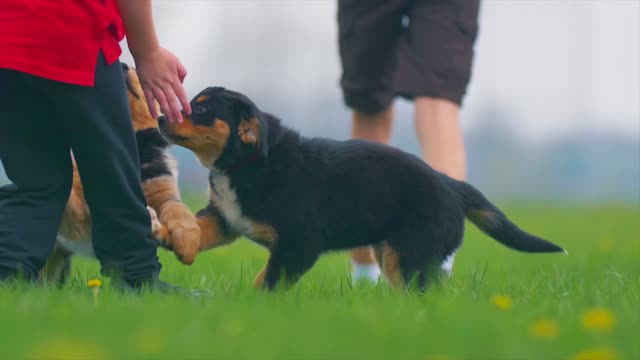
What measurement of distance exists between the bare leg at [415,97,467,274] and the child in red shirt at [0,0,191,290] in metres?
1.45

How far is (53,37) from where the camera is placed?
10.1 ft

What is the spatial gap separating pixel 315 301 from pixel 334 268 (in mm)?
2934

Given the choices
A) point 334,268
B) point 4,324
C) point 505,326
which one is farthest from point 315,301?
point 334,268

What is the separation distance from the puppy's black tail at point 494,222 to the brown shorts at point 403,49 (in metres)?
0.77

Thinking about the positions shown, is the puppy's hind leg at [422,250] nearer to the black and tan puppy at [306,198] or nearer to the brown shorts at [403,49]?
the black and tan puppy at [306,198]

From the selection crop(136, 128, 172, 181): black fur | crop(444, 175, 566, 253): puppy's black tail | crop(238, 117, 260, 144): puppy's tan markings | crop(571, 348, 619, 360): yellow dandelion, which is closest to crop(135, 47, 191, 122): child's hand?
crop(238, 117, 260, 144): puppy's tan markings

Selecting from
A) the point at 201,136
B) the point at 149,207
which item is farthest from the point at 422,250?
the point at 149,207

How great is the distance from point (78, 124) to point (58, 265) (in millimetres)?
835

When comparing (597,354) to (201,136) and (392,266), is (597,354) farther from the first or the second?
(201,136)

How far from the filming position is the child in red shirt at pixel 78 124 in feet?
10.2

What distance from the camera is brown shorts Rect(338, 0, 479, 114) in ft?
14.4

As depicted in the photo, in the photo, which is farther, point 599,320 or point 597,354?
point 599,320

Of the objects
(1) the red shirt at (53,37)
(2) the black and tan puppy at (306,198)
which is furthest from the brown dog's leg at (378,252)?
(1) the red shirt at (53,37)

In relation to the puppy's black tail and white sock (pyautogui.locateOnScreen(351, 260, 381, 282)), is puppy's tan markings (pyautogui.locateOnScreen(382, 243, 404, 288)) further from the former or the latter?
white sock (pyautogui.locateOnScreen(351, 260, 381, 282))
